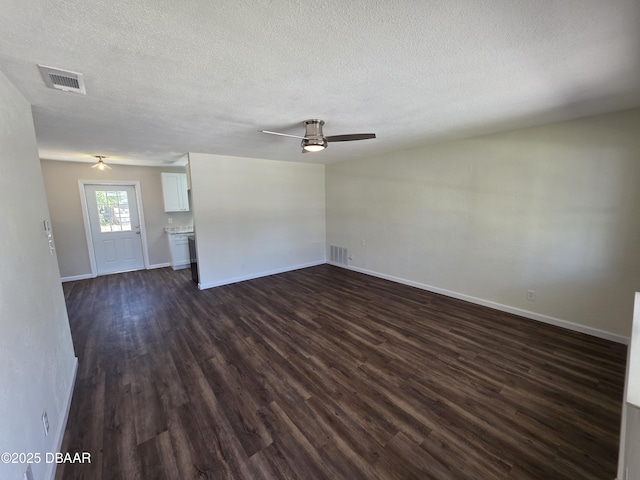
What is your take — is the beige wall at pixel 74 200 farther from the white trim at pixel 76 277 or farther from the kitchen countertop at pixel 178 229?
the kitchen countertop at pixel 178 229

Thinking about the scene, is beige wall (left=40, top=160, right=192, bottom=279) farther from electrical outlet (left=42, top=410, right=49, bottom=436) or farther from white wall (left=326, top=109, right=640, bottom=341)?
white wall (left=326, top=109, right=640, bottom=341)

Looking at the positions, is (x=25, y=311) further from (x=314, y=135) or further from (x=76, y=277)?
(x=76, y=277)

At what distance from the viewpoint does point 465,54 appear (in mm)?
1524

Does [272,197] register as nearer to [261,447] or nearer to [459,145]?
[459,145]

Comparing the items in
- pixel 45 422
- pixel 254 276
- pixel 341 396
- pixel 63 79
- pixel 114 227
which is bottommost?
pixel 341 396

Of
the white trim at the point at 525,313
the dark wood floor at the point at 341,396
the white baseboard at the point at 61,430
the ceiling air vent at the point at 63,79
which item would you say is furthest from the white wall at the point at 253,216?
the ceiling air vent at the point at 63,79

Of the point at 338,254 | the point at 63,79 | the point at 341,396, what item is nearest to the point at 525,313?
the point at 341,396

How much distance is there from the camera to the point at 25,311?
1.48m

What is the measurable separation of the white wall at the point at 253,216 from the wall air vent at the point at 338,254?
0.28m

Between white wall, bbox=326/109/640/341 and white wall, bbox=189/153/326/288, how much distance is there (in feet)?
6.12

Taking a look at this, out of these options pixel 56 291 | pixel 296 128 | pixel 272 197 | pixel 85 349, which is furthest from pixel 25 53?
pixel 272 197

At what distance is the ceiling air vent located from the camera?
159 cm

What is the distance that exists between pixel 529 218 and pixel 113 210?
25.6ft

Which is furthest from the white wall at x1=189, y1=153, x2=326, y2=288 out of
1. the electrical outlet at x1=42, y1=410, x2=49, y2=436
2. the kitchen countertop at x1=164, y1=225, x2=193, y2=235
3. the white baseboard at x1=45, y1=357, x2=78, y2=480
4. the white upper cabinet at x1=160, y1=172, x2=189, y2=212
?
the electrical outlet at x1=42, y1=410, x2=49, y2=436
